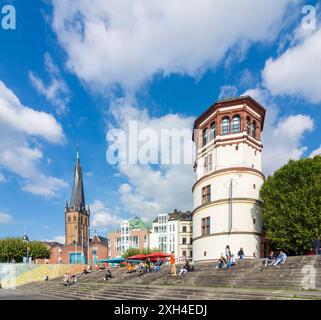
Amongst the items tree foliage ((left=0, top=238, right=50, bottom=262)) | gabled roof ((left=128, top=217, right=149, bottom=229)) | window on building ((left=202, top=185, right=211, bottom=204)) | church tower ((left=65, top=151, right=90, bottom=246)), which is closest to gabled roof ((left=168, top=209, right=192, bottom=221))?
gabled roof ((left=128, top=217, right=149, bottom=229))

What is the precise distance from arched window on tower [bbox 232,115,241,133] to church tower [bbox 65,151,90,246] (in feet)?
382

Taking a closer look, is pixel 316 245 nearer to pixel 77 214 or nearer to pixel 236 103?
pixel 236 103

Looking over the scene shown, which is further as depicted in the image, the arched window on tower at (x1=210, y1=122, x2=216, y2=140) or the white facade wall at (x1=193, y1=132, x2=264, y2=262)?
the arched window on tower at (x1=210, y1=122, x2=216, y2=140)

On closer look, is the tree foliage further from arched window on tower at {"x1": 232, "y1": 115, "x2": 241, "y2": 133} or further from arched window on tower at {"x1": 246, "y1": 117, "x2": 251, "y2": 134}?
arched window on tower at {"x1": 246, "y1": 117, "x2": 251, "y2": 134}

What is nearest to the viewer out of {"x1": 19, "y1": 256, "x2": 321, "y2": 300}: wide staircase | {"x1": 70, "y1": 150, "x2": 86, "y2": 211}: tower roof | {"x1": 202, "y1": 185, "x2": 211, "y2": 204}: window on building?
{"x1": 19, "y1": 256, "x2": 321, "y2": 300}: wide staircase

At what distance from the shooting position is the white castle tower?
135 feet

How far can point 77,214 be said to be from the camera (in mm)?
151000

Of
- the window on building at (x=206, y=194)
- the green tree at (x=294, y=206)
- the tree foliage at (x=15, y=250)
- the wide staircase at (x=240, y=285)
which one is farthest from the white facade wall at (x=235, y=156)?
the tree foliage at (x=15, y=250)

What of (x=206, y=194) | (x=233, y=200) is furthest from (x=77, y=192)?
(x=233, y=200)

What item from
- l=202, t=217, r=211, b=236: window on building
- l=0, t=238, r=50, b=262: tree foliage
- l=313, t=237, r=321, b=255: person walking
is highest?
l=202, t=217, r=211, b=236: window on building
